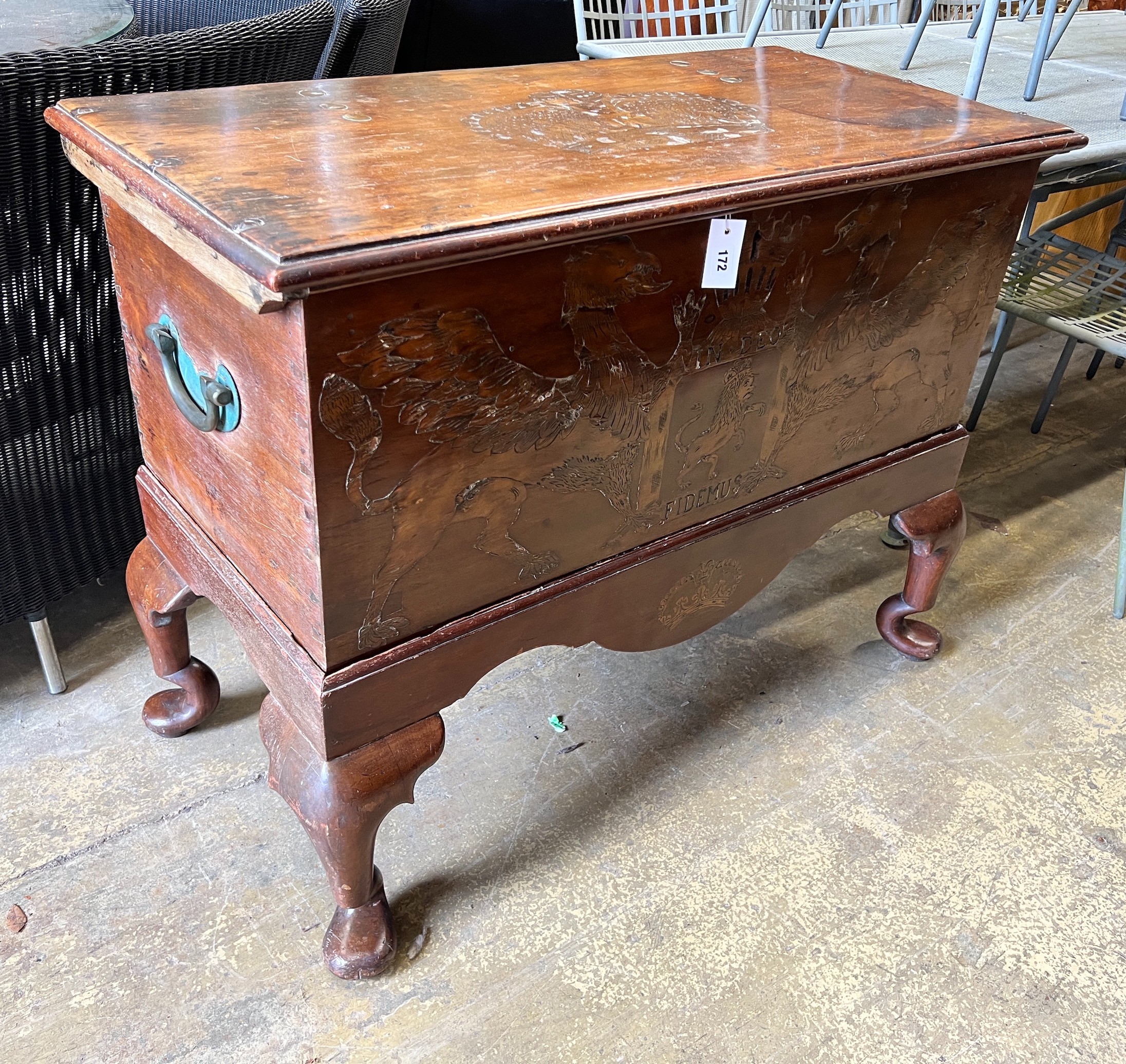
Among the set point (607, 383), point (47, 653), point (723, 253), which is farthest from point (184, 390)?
point (47, 653)

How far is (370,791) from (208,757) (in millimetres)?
501

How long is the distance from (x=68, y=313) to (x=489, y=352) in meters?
0.75

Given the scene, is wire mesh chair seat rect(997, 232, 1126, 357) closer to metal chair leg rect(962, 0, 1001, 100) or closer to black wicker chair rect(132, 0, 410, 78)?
metal chair leg rect(962, 0, 1001, 100)

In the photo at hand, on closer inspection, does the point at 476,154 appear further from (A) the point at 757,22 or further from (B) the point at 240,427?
(A) the point at 757,22

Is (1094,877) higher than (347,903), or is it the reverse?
(347,903)

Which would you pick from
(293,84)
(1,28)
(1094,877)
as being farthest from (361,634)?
(1,28)

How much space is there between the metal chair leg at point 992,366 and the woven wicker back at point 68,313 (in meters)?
1.60

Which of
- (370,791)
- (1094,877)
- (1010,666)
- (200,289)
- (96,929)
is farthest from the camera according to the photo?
(1010,666)

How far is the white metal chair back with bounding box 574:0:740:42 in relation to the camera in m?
2.27

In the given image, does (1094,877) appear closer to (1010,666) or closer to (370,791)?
(1010,666)

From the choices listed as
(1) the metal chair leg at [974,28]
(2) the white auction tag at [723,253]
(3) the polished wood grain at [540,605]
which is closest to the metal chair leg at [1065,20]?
(1) the metal chair leg at [974,28]

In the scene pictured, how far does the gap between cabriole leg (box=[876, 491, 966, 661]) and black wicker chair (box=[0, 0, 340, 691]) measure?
45.9 inches

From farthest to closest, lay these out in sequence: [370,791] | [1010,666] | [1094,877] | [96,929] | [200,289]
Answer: [1010,666] → [1094,877] → [96,929] → [370,791] → [200,289]

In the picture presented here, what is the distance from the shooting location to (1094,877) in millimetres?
1345
